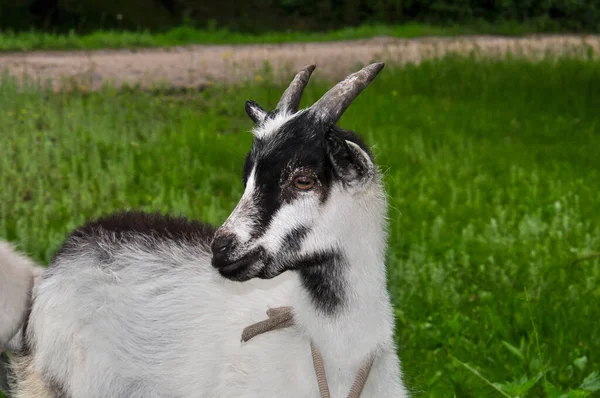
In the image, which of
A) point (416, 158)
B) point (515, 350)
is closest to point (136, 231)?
point (515, 350)

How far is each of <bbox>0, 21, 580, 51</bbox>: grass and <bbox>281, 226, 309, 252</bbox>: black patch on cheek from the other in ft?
42.7

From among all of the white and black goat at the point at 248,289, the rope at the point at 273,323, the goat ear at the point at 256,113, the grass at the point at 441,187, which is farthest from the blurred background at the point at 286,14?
the rope at the point at 273,323

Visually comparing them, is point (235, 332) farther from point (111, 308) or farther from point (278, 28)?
point (278, 28)

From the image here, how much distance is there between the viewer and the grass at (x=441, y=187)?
17.2 ft

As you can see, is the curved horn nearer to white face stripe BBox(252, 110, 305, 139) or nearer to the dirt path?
white face stripe BBox(252, 110, 305, 139)

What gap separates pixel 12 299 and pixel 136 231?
597mm

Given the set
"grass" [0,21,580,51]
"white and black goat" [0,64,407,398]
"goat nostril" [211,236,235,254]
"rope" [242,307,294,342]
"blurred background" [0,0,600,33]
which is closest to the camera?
"goat nostril" [211,236,235,254]

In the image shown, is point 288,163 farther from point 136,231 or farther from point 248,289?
point 136,231

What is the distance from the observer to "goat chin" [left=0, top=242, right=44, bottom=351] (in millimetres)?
3949

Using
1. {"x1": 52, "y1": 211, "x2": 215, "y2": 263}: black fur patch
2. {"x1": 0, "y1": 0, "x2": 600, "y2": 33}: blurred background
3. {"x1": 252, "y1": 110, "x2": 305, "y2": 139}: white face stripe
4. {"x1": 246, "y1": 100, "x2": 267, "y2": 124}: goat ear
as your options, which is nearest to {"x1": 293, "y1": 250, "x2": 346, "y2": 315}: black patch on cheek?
{"x1": 252, "y1": 110, "x2": 305, "y2": 139}: white face stripe

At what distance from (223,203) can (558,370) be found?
10.8 ft

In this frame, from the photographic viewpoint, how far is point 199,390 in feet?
11.5

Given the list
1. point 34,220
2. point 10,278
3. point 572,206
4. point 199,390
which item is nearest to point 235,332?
point 199,390

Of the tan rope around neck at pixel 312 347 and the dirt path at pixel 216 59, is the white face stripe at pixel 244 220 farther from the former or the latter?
the dirt path at pixel 216 59
